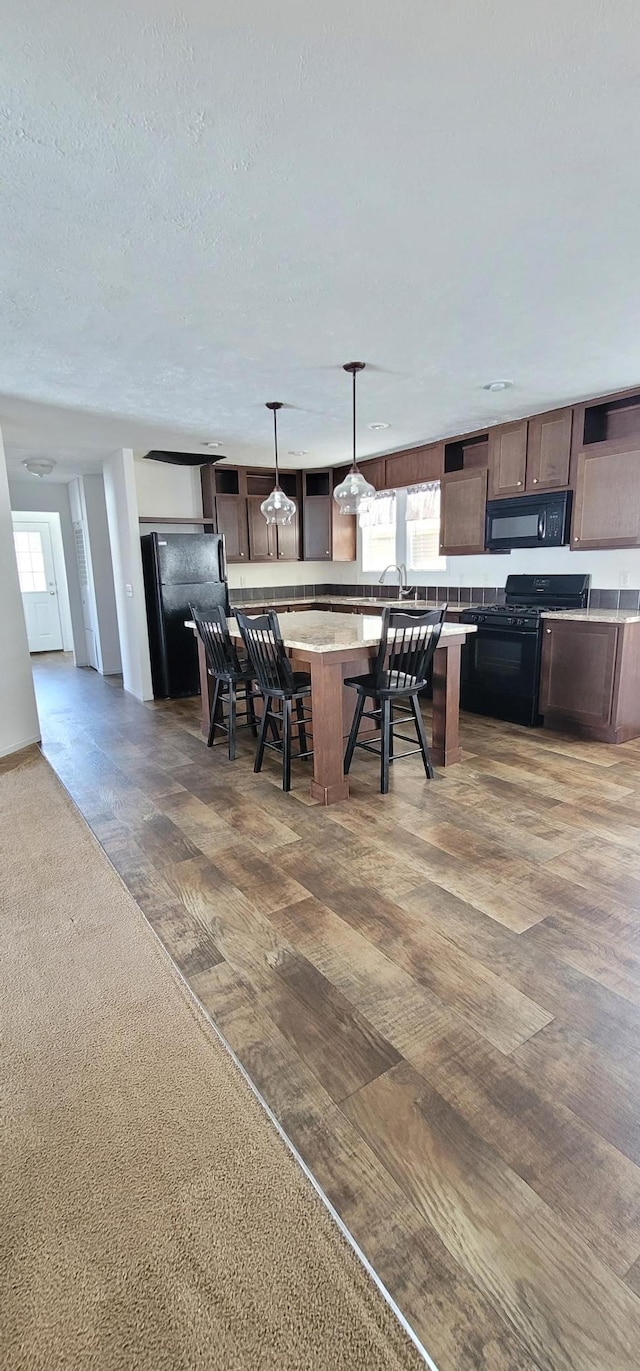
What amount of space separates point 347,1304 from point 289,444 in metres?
5.58

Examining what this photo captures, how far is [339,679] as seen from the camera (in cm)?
316

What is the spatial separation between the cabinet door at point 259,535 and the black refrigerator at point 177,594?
0.68 m

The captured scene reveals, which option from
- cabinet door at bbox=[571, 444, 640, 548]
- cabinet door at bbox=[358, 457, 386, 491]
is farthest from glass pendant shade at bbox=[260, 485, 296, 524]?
cabinet door at bbox=[358, 457, 386, 491]

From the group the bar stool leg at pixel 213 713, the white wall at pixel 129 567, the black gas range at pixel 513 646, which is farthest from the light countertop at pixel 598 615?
the white wall at pixel 129 567

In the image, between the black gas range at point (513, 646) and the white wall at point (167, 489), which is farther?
the white wall at point (167, 489)

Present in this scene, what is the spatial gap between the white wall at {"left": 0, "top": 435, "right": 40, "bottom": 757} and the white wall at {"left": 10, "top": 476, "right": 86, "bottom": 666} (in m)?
3.43

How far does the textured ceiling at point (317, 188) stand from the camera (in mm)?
1285

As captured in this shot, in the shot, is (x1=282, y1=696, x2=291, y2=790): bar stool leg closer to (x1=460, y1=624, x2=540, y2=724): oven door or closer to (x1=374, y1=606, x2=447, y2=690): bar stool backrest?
(x1=374, y1=606, x2=447, y2=690): bar stool backrest

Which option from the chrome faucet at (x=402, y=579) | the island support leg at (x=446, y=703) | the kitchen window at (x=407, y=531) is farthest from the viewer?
the chrome faucet at (x=402, y=579)

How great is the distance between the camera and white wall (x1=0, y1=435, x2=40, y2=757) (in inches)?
160

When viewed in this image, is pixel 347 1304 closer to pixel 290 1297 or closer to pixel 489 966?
pixel 290 1297

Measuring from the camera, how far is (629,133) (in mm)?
1573

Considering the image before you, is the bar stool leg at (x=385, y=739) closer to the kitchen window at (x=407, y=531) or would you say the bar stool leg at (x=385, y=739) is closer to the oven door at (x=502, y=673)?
the oven door at (x=502, y=673)

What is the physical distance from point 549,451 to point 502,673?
1748 mm
